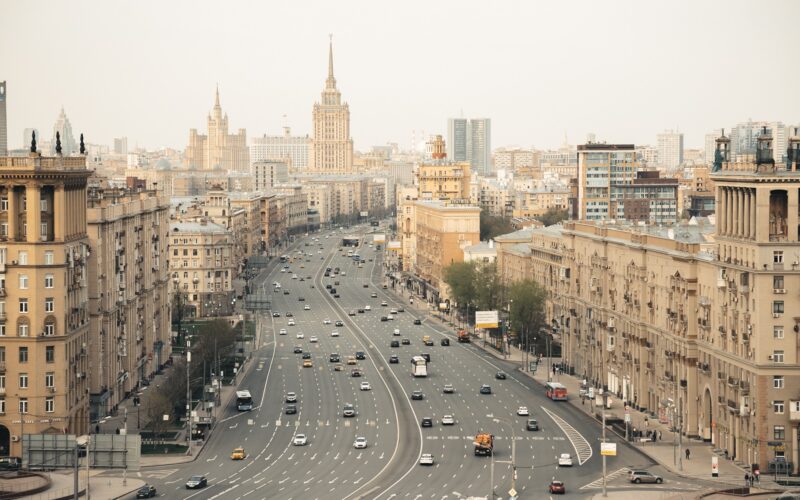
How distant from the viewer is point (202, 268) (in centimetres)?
18388

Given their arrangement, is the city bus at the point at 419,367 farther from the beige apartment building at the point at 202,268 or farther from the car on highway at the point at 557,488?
the beige apartment building at the point at 202,268

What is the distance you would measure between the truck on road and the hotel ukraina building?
39.9 feet

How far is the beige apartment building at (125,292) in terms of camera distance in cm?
11031

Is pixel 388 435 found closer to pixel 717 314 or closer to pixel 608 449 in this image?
pixel 608 449

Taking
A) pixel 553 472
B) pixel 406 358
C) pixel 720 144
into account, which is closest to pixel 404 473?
pixel 553 472

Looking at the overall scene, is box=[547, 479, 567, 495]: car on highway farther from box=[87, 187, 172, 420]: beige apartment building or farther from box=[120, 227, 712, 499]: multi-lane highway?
box=[87, 187, 172, 420]: beige apartment building

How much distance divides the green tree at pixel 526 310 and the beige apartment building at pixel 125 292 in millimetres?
33638

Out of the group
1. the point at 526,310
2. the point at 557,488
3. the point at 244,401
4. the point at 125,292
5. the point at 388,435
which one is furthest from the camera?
the point at 526,310

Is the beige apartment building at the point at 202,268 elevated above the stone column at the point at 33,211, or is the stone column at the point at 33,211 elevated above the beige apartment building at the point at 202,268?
the stone column at the point at 33,211

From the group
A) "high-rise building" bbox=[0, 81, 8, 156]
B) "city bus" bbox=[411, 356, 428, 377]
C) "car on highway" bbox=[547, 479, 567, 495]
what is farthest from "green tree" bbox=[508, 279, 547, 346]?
"car on highway" bbox=[547, 479, 567, 495]

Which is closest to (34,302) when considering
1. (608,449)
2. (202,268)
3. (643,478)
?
(608,449)

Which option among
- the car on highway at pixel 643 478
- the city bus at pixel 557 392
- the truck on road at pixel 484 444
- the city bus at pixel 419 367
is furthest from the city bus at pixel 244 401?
Answer: the car on highway at pixel 643 478

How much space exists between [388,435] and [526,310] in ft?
157

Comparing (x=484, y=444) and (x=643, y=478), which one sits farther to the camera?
(x=484, y=444)
